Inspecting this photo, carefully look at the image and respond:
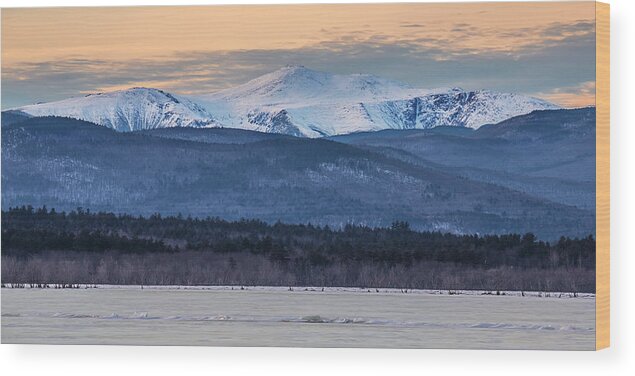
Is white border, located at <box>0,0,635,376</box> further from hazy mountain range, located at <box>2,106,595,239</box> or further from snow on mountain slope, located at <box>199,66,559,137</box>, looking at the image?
snow on mountain slope, located at <box>199,66,559,137</box>

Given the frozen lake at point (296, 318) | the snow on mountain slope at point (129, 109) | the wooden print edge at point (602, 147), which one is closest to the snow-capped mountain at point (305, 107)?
the snow on mountain slope at point (129, 109)

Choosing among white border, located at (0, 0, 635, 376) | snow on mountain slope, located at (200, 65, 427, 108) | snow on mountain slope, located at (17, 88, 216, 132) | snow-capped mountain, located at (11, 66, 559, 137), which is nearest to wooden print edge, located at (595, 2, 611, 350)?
white border, located at (0, 0, 635, 376)

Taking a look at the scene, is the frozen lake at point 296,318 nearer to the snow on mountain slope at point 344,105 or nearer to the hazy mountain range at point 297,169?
the hazy mountain range at point 297,169

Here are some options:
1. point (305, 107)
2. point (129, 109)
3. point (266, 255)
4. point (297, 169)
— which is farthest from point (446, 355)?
point (129, 109)

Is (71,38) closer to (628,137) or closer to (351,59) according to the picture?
(351,59)

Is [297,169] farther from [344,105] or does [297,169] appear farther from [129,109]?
[129,109]
